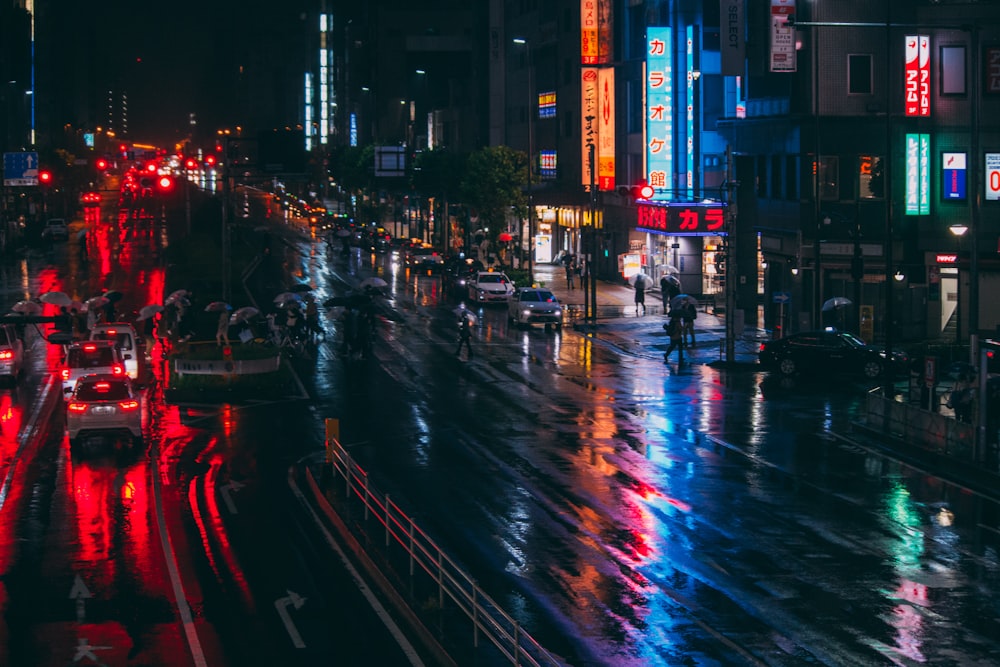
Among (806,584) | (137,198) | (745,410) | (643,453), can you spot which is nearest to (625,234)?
(745,410)

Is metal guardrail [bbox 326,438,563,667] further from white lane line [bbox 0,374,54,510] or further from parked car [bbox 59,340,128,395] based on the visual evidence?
parked car [bbox 59,340,128,395]

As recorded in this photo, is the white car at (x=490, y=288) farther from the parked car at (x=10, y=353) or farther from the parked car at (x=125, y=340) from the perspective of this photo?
the parked car at (x=10, y=353)

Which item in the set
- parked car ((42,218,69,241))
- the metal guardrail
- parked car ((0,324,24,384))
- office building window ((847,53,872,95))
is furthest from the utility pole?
parked car ((42,218,69,241))

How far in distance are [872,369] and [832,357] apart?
3.99 feet

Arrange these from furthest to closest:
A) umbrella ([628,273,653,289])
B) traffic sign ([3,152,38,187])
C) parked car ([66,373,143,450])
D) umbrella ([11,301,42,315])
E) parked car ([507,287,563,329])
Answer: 1. traffic sign ([3,152,38,187])
2. umbrella ([628,273,653,289])
3. parked car ([507,287,563,329])
4. umbrella ([11,301,42,315])
5. parked car ([66,373,143,450])

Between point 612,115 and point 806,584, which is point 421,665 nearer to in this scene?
point 806,584

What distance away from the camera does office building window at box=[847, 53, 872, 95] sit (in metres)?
56.1

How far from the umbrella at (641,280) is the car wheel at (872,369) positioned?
22.8 metres

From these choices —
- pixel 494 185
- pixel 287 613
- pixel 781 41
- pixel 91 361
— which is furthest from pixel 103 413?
pixel 494 185

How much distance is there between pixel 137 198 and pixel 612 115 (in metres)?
119

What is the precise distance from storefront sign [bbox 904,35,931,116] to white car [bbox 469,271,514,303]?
22.5m

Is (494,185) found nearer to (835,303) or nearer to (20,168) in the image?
(20,168)

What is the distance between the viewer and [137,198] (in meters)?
191

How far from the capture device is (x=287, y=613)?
18.9m
